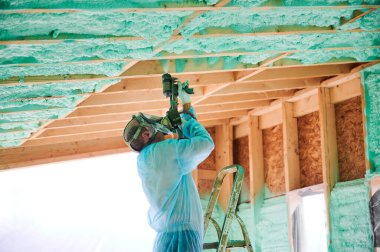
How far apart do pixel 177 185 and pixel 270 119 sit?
121 inches

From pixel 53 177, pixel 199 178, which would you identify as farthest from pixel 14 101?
pixel 53 177

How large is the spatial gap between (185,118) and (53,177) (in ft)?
30.3

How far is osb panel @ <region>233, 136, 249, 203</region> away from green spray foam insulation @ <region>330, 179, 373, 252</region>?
1.77 meters

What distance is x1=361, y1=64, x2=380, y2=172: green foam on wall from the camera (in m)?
4.61

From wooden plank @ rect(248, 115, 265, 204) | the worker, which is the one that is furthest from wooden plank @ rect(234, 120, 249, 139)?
the worker

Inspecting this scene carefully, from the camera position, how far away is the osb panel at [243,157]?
671cm

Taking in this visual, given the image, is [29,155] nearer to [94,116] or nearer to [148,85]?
[94,116]

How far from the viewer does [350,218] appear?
15.9ft

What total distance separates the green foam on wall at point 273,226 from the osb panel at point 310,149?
1.24 feet

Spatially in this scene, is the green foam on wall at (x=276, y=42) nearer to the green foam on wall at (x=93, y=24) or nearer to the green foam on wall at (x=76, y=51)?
the green foam on wall at (x=76, y=51)

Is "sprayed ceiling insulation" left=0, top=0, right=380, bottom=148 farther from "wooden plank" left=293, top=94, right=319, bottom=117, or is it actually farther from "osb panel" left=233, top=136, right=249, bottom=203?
"osb panel" left=233, top=136, right=249, bottom=203

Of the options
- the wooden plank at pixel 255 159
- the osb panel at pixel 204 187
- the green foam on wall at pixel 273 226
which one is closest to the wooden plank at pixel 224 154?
the osb panel at pixel 204 187

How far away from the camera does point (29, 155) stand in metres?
6.87

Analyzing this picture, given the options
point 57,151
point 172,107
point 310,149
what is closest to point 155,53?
point 172,107
